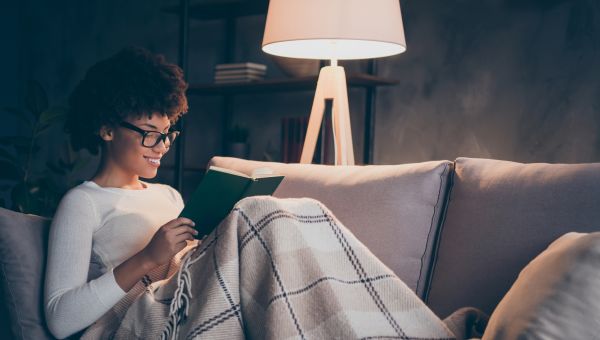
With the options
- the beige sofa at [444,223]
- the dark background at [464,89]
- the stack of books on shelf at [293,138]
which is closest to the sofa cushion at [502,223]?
the beige sofa at [444,223]

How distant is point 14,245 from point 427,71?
2.06 metres

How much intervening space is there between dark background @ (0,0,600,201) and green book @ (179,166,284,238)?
157 cm

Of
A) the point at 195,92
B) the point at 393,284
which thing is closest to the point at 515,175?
the point at 393,284

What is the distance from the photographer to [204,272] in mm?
1213

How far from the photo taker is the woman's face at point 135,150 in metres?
1.58

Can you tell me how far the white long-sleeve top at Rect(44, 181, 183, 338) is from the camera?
1.30 m

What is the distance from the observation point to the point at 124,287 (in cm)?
135

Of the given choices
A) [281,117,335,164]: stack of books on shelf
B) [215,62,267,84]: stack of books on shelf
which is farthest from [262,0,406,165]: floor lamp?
[215,62,267,84]: stack of books on shelf

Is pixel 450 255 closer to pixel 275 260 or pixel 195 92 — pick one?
pixel 275 260

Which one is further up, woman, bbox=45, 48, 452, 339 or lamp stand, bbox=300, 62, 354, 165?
lamp stand, bbox=300, 62, 354, 165

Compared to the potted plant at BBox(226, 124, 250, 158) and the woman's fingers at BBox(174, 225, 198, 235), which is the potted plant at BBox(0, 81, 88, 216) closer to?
the potted plant at BBox(226, 124, 250, 158)

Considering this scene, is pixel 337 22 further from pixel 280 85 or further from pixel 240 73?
pixel 240 73

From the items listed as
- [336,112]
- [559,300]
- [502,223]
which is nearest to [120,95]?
[336,112]

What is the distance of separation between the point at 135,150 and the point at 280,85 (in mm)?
1559
